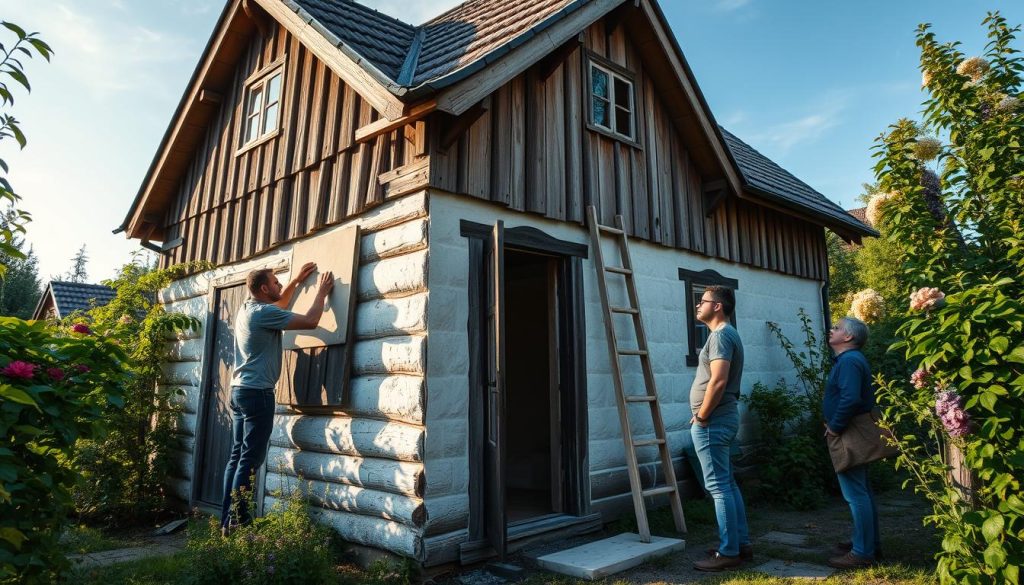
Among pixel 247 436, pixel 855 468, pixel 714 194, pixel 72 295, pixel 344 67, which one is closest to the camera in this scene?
pixel 855 468

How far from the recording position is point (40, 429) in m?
3.35

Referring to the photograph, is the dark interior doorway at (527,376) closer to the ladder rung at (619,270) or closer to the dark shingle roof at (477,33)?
the ladder rung at (619,270)

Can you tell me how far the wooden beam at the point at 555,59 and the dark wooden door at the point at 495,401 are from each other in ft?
6.31

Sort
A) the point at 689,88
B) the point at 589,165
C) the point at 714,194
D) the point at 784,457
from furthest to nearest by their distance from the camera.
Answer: the point at 714,194 → the point at 689,88 → the point at 784,457 → the point at 589,165

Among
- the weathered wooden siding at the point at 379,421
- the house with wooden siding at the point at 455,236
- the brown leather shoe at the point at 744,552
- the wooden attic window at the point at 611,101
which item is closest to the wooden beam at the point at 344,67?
the house with wooden siding at the point at 455,236

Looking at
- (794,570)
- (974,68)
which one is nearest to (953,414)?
(794,570)

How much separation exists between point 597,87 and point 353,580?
5.65 m

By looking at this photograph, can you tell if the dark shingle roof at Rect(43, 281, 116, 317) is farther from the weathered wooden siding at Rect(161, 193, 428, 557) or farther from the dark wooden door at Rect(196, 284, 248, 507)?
the weathered wooden siding at Rect(161, 193, 428, 557)

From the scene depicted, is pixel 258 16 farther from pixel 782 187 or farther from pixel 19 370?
pixel 782 187

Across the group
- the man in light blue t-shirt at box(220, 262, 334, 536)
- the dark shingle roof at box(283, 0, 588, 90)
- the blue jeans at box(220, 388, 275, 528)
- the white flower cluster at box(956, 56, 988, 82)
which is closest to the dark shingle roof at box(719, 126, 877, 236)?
the white flower cluster at box(956, 56, 988, 82)

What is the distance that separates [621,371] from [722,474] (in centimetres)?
169

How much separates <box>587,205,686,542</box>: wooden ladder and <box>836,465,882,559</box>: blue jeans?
1.59 meters

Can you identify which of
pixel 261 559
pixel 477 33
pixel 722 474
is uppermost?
pixel 477 33

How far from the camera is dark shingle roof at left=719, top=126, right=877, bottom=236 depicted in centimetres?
885
